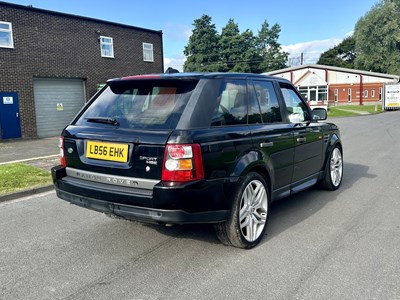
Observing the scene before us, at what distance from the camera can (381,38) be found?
50750mm

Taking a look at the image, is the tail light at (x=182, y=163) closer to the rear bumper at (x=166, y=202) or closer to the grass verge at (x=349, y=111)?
the rear bumper at (x=166, y=202)

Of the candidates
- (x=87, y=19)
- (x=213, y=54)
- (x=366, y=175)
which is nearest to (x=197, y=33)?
(x=213, y=54)

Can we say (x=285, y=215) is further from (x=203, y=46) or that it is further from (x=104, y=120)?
(x=203, y=46)

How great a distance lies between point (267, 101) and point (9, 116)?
14.0m

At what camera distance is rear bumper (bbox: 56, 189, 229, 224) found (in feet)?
10.5

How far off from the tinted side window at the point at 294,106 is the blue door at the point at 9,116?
13649 millimetres

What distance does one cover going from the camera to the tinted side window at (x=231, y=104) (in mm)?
3596

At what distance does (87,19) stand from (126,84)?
16.1m

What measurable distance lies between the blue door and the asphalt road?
36.8 feet

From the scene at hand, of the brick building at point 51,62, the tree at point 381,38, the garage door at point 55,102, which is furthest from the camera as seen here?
the tree at point 381,38

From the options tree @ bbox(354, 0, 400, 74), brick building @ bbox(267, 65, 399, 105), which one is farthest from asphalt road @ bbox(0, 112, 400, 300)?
tree @ bbox(354, 0, 400, 74)

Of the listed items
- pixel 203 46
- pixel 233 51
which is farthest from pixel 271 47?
pixel 203 46

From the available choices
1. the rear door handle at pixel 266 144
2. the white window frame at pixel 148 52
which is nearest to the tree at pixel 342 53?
the white window frame at pixel 148 52

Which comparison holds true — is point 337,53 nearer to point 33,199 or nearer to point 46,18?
point 46,18
